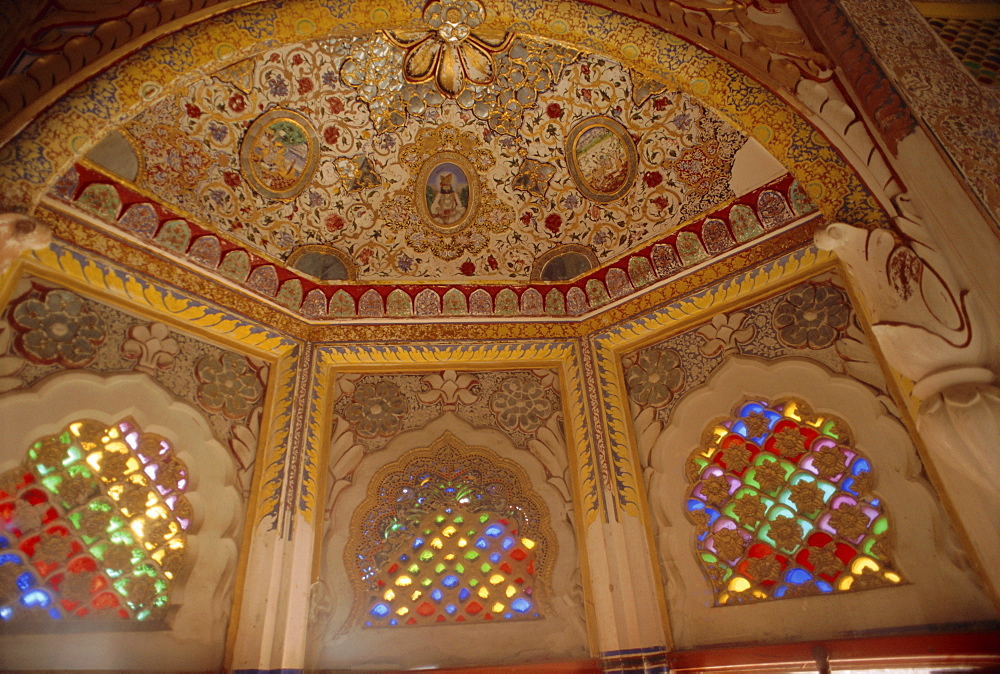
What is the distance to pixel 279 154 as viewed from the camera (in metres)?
4.14

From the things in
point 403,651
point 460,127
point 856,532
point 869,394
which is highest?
point 460,127

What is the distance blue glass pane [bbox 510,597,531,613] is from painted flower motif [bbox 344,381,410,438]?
139 cm

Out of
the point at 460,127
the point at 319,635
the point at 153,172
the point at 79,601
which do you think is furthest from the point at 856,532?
the point at 153,172

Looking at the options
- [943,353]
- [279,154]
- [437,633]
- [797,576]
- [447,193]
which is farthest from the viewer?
[447,193]

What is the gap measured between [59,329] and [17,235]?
0.68 meters

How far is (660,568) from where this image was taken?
12.1 ft

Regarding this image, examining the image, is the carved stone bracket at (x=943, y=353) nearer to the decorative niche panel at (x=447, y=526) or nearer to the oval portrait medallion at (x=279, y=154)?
the decorative niche panel at (x=447, y=526)

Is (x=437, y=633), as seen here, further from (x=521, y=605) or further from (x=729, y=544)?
(x=729, y=544)

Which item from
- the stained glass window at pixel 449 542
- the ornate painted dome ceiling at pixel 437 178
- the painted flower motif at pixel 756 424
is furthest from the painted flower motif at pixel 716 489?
the ornate painted dome ceiling at pixel 437 178

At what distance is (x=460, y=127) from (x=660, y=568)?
3248 mm

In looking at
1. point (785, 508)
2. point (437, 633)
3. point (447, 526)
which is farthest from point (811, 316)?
point (437, 633)

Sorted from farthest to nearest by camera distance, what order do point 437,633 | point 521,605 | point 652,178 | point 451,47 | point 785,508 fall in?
point 652,178, point 451,47, point 521,605, point 437,633, point 785,508

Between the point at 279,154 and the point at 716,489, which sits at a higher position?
the point at 279,154

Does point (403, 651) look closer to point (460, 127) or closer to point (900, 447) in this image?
point (900, 447)
